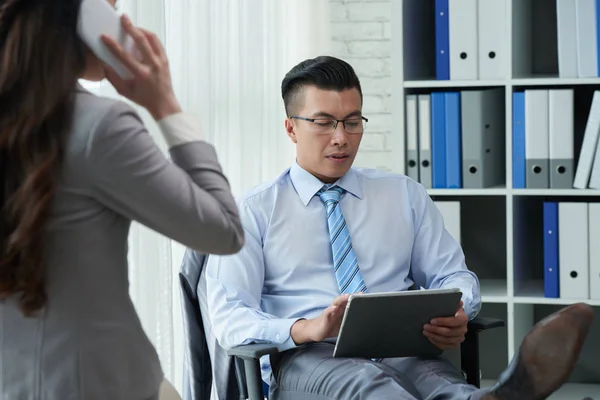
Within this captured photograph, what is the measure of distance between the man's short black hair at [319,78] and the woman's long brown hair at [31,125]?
1.42 metres

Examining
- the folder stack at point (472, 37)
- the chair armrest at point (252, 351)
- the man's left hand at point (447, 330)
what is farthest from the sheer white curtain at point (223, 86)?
the man's left hand at point (447, 330)

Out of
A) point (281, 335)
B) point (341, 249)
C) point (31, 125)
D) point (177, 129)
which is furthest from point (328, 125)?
point (31, 125)

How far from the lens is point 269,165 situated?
3.44 metres

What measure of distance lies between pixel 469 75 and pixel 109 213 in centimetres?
216

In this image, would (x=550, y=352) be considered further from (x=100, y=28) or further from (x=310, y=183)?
(x=100, y=28)

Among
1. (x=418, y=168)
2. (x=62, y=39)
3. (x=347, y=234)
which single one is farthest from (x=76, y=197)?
(x=418, y=168)

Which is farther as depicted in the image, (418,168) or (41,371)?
(418,168)

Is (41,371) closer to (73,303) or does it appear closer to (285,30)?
(73,303)

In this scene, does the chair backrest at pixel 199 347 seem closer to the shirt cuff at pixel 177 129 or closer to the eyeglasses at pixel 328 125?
the eyeglasses at pixel 328 125

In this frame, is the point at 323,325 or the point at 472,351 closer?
the point at 323,325

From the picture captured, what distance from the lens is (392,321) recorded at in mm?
2078

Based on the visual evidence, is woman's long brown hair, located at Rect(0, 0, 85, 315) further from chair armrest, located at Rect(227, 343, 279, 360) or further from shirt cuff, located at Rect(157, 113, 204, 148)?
chair armrest, located at Rect(227, 343, 279, 360)

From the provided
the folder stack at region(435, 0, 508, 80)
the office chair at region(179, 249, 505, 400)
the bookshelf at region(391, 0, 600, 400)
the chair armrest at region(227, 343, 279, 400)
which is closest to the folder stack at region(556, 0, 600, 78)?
the bookshelf at region(391, 0, 600, 400)

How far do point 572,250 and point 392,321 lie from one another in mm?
1208
